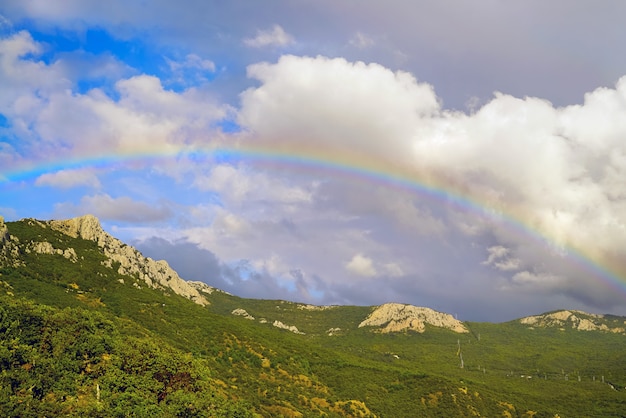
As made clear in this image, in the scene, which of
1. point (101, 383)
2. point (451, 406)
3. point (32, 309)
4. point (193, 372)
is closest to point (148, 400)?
point (101, 383)

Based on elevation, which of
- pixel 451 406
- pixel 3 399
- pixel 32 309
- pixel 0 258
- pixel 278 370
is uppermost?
pixel 0 258

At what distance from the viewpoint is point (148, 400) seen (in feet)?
186

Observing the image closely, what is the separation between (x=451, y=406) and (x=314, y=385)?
56050 mm

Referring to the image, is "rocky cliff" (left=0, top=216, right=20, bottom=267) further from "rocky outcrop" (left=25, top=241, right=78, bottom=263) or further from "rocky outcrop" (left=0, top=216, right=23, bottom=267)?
"rocky outcrop" (left=25, top=241, right=78, bottom=263)

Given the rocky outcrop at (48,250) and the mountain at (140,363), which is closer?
the mountain at (140,363)

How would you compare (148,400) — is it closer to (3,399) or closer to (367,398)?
(3,399)

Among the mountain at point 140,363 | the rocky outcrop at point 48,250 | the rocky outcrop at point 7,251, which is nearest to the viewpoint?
the mountain at point 140,363

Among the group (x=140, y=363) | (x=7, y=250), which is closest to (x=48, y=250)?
(x=7, y=250)

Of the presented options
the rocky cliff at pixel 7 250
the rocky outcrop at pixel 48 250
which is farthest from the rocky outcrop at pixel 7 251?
→ the rocky outcrop at pixel 48 250

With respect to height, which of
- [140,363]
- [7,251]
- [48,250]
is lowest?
[140,363]

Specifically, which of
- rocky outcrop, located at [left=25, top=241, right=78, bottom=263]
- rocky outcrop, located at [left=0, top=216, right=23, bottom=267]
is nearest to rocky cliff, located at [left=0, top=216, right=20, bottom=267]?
rocky outcrop, located at [left=0, top=216, right=23, bottom=267]

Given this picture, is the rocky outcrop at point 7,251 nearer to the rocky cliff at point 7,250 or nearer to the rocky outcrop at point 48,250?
Result: the rocky cliff at point 7,250

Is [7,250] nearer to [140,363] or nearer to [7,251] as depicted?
[7,251]

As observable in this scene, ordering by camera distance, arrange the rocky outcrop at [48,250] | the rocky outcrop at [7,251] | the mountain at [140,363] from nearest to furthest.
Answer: the mountain at [140,363] → the rocky outcrop at [7,251] → the rocky outcrop at [48,250]
